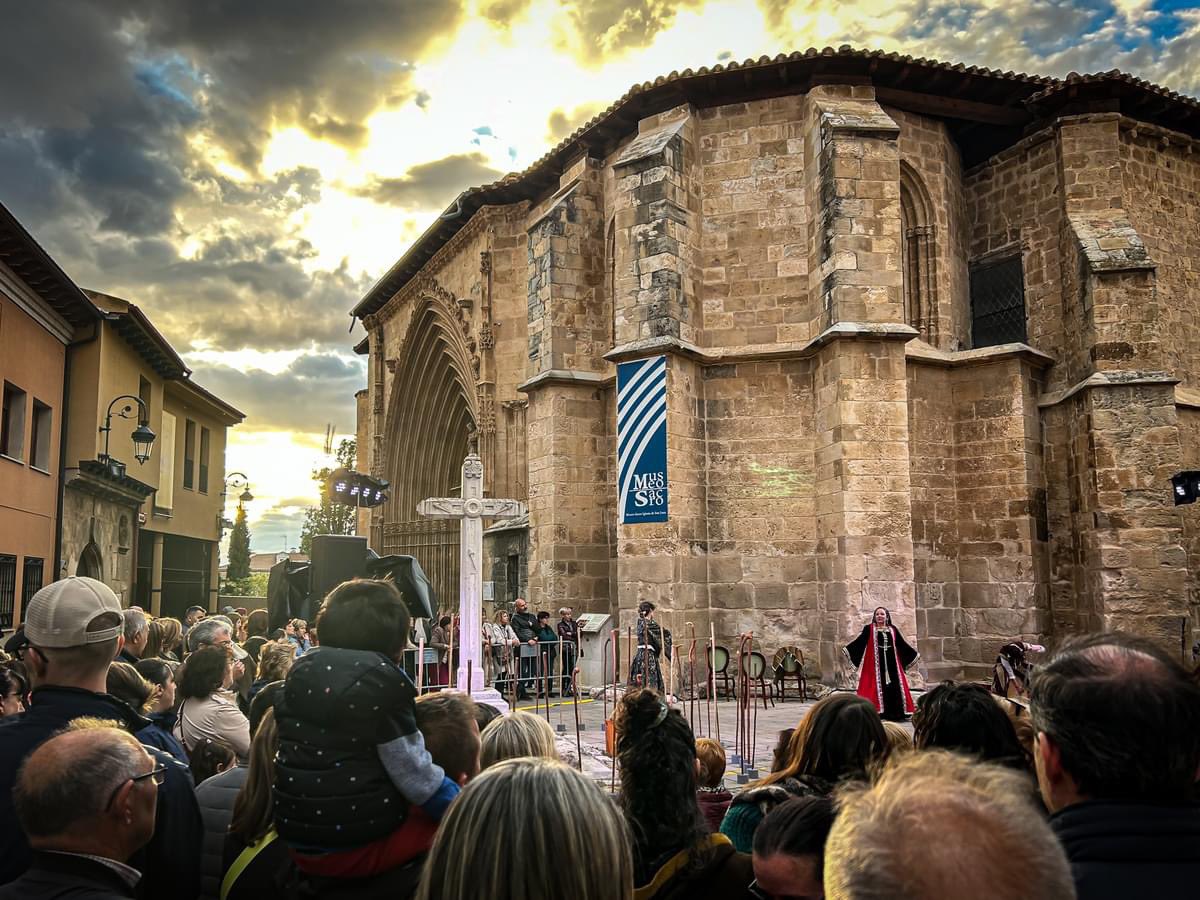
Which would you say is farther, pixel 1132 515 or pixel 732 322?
pixel 732 322

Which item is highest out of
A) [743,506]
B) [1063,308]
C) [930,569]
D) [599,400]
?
[1063,308]

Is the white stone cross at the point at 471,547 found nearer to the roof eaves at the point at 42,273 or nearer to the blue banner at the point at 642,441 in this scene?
the blue banner at the point at 642,441

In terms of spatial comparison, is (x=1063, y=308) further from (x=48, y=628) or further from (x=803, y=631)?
(x=48, y=628)

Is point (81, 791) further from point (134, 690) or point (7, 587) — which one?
point (7, 587)

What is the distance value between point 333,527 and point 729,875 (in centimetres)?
4284

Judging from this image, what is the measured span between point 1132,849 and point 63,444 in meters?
17.7

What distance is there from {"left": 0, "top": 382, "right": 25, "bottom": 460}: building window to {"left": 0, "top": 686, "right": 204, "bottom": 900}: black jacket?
1318 cm

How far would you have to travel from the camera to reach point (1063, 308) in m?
14.5

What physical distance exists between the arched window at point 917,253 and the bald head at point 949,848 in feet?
48.3

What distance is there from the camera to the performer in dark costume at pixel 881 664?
986 cm

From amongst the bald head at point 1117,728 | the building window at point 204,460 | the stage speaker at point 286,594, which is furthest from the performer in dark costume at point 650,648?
the building window at point 204,460

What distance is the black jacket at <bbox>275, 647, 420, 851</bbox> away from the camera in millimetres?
2506

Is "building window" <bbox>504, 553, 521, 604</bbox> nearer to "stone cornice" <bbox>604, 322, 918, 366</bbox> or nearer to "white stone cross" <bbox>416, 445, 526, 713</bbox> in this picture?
"stone cornice" <bbox>604, 322, 918, 366</bbox>

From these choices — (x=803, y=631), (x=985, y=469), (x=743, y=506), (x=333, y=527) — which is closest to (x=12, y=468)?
(x=743, y=506)
